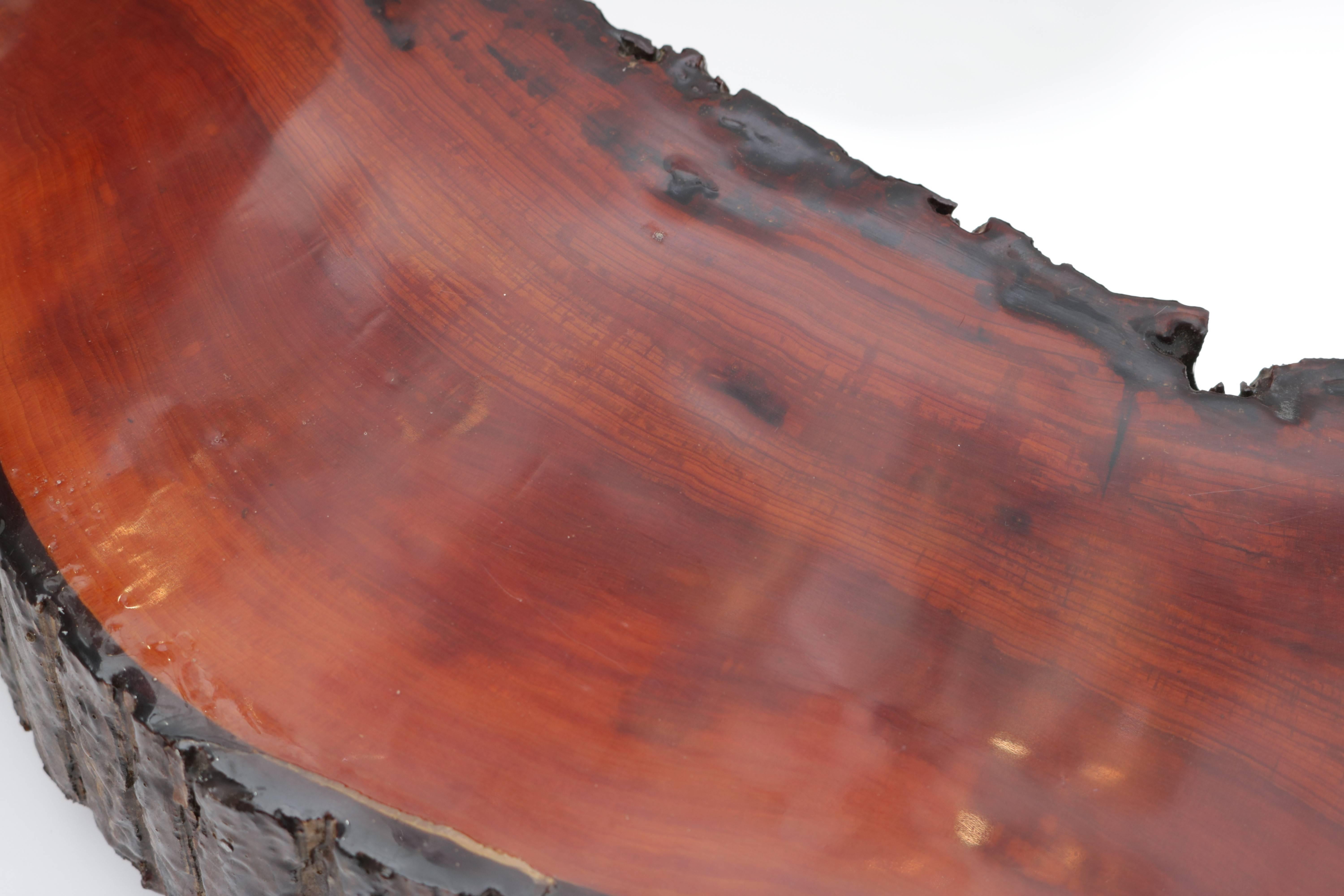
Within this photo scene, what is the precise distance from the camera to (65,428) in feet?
2.74

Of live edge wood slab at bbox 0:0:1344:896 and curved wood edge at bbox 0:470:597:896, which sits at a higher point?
live edge wood slab at bbox 0:0:1344:896

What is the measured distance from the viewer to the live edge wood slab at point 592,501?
73 cm

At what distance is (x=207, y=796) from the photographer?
0.71 meters

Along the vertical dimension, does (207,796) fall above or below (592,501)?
below

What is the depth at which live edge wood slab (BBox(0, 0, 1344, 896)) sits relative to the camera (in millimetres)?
733

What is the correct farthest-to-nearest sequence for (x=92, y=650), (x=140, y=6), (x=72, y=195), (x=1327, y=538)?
(x=140, y=6)
(x=72, y=195)
(x=1327, y=538)
(x=92, y=650)

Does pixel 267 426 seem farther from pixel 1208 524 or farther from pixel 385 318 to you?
pixel 1208 524

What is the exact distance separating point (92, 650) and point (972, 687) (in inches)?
22.4

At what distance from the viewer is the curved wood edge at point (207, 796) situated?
68 cm

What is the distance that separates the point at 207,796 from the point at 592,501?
310 millimetres

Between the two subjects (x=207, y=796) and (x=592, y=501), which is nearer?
(x=207, y=796)

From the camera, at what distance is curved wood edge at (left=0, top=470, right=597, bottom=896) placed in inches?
26.9

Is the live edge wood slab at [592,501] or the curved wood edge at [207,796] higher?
the live edge wood slab at [592,501]

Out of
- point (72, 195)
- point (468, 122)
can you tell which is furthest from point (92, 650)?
point (468, 122)
